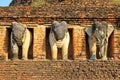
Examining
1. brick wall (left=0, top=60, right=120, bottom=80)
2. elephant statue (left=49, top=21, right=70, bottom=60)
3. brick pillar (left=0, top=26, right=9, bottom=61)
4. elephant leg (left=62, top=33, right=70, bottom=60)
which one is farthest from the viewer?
brick pillar (left=0, top=26, right=9, bottom=61)

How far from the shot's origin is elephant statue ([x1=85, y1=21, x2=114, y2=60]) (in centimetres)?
1248

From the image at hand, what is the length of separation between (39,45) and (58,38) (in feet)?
1.94

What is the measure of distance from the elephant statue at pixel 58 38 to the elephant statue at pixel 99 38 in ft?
2.24

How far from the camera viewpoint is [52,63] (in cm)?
1209

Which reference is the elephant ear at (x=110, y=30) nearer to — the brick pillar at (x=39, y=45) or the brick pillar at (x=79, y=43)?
the brick pillar at (x=79, y=43)

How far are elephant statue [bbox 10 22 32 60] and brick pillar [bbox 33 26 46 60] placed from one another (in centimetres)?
22

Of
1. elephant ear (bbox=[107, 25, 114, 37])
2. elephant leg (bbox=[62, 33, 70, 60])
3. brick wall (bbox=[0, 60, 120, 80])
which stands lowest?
brick wall (bbox=[0, 60, 120, 80])

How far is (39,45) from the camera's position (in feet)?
41.4

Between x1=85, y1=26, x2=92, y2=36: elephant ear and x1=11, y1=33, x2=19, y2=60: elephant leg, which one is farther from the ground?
x1=85, y1=26, x2=92, y2=36: elephant ear

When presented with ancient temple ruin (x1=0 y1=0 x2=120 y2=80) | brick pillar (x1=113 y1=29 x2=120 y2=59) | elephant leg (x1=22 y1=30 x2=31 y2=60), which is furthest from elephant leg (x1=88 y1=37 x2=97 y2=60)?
elephant leg (x1=22 y1=30 x2=31 y2=60)

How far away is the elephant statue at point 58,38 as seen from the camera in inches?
488

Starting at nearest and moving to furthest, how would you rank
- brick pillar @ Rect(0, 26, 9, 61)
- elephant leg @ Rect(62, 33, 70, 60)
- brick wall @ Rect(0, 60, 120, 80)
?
1. brick wall @ Rect(0, 60, 120, 80)
2. elephant leg @ Rect(62, 33, 70, 60)
3. brick pillar @ Rect(0, 26, 9, 61)

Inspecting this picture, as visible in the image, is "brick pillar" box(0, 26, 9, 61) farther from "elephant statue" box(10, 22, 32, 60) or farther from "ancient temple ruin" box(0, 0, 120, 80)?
"elephant statue" box(10, 22, 32, 60)

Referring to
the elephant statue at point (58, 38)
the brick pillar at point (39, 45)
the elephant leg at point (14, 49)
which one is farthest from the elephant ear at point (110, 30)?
the elephant leg at point (14, 49)
